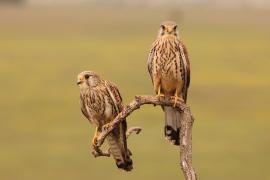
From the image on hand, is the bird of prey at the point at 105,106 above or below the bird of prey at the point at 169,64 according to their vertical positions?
below

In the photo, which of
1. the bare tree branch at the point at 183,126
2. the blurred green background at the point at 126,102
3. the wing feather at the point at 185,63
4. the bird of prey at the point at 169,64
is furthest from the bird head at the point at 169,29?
the blurred green background at the point at 126,102

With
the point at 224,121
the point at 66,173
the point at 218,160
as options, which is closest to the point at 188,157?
the point at 66,173

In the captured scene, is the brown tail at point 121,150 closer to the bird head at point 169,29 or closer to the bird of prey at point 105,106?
the bird of prey at point 105,106

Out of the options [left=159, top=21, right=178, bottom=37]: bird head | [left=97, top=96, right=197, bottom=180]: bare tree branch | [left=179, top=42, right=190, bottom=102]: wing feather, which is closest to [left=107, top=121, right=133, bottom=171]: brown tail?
[left=97, top=96, right=197, bottom=180]: bare tree branch

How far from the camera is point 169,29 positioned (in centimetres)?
539

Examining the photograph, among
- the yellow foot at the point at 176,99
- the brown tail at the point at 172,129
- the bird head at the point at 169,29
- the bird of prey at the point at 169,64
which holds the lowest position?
the brown tail at the point at 172,129

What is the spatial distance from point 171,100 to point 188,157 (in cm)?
83

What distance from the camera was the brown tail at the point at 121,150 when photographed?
509cm

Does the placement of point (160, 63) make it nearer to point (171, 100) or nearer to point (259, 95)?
point (171, 100)

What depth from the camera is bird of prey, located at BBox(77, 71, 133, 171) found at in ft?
16.8

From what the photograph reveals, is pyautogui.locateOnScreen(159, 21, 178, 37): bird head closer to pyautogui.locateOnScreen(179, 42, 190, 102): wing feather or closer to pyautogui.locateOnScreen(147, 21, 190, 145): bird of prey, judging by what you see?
pyautogui.locateOnScreen(147, 21, 190, 145): bird of prey

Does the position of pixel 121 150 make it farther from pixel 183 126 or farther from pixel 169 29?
pixel 169 29

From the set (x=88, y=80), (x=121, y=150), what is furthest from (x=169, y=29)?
(x=121, y=150)

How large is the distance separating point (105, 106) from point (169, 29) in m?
0.68
